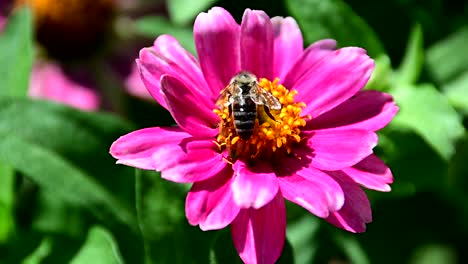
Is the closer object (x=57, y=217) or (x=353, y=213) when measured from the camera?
(x=353, y=213)

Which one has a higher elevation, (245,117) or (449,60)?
(245,117)

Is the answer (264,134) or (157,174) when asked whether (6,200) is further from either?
(264,134)

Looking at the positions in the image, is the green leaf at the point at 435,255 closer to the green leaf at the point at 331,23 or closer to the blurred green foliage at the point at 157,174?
the blurred green foliage at the point at 157,174

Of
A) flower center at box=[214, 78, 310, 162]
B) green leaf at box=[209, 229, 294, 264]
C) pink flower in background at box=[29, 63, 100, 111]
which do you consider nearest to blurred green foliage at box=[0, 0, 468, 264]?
green leaf at box=[209, 229, 294, 264]

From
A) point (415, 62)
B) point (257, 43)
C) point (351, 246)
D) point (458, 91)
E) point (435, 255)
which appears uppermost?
point (257, 43)

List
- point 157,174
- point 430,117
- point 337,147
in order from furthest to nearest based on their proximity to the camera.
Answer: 1. point 430,117
2. point 157,174
3. point 337,147

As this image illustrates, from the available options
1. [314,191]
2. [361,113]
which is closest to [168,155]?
[314,191]

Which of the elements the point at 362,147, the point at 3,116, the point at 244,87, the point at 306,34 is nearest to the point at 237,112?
the point at 244,87
